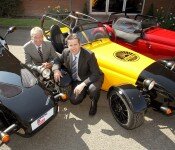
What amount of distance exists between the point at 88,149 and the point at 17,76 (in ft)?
6.46

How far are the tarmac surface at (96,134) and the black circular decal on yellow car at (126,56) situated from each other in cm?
122

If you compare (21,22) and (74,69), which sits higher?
(74,69)

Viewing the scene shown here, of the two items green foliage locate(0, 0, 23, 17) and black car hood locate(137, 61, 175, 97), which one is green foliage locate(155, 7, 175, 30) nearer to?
black car hood locate(137, 61, 175, 97)

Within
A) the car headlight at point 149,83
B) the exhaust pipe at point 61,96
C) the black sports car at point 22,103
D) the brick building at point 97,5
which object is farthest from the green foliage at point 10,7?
the car headlight at point 149,83

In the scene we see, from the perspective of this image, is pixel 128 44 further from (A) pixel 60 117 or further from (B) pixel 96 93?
(A) pixel 60 117

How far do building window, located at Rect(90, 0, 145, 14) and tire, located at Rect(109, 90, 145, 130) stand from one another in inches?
368

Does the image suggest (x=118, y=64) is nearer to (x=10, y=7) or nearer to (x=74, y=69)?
(x=74, y=69)

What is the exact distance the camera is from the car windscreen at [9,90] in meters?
4.39

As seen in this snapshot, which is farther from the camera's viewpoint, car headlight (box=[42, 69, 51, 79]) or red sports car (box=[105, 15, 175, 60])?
red sports car (box=[105, 15, 175, 60])

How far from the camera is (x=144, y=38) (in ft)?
23.0

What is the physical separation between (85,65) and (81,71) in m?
0.19

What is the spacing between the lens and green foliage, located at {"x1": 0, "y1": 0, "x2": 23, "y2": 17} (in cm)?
1258

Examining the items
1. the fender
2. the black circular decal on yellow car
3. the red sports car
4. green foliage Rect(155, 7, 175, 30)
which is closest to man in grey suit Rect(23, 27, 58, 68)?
the black circular decal on yellow car

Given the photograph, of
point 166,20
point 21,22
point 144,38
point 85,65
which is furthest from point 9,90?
point 166,20
